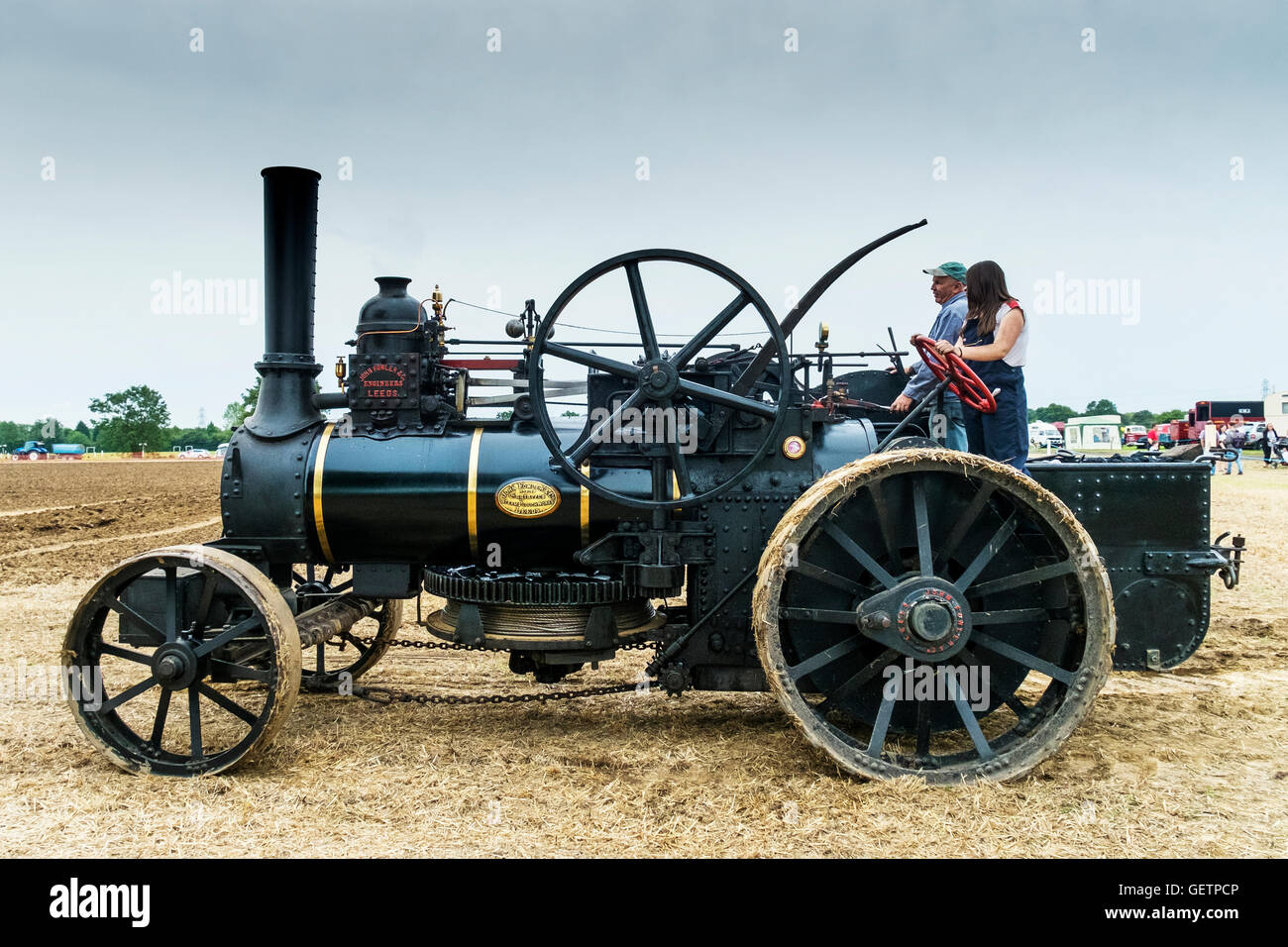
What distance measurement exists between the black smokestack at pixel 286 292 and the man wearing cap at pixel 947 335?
3.57m

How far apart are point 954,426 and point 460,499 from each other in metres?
2.93

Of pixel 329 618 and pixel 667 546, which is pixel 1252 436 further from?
pixel 329 618

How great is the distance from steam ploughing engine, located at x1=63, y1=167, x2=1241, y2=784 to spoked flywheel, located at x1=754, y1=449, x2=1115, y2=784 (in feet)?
0.05

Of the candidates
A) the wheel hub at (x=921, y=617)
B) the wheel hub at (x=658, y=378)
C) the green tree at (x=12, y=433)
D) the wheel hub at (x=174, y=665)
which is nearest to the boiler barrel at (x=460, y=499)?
the wheel hub at (x=658, y=378)

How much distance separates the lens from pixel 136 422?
262 ft

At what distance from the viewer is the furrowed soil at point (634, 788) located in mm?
3791

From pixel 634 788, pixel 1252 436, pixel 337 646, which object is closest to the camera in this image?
pixel 634 788

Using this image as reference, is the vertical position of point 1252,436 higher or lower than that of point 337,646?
higher

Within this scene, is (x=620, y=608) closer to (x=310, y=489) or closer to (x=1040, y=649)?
(x=310, y=489)

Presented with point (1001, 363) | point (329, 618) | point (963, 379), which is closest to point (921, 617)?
point (963, 379)

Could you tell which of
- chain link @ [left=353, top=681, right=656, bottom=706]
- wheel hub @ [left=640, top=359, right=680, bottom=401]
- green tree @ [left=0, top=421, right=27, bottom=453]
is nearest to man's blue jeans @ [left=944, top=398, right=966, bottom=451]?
wheel hub @ [left=640, top=359, right=680, bottom=401]

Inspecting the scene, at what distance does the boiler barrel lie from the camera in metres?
4.96

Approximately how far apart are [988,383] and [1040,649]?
→ 142cm

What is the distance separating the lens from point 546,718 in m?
5.50
